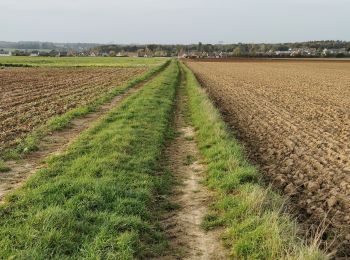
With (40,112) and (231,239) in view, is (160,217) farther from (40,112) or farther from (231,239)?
(40,112)

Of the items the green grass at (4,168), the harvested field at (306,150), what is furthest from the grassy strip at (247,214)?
the green grass at (4,168)

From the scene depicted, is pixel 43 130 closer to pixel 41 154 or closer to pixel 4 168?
pixel 41 154

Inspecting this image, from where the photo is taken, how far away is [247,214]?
7.01m

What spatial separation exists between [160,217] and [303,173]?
4.18 m

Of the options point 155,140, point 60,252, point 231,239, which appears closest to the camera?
point 60,252

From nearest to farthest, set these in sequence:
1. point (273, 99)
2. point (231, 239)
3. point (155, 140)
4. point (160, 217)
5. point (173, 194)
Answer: point (231, 239) < point (160, 217) < point (173, 194) < point (155, 140) < point (273, 99)

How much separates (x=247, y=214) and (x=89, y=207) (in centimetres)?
256

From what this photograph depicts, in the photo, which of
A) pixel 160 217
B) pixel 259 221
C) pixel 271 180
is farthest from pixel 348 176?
pixel 160 217

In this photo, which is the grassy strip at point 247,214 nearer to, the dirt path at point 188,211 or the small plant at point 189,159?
the dirt path at point 188,211

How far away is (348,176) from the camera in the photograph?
9.59 meters

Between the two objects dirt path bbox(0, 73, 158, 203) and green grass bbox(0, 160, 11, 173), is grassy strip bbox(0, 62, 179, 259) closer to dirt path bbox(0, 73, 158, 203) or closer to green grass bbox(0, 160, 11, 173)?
dirt path bbox(0, 73, 158, 203)

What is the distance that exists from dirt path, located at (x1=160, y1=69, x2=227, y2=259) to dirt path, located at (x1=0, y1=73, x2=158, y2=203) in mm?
2972

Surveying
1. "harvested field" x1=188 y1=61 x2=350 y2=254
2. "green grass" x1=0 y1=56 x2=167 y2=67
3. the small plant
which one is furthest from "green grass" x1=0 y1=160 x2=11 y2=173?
"green grass" x1=0 y1=56 x2=167 y2=67

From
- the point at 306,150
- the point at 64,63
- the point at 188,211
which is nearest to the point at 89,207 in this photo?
the point at 188,211
